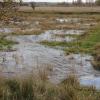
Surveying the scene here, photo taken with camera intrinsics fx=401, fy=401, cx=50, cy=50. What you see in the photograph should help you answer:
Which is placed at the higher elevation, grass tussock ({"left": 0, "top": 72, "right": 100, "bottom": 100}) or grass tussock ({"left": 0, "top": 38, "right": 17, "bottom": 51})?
grass tussock ({"left": 0, "top": 72, "right": 100, "bottom": 100})

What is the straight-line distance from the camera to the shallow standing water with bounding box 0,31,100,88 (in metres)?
17.0

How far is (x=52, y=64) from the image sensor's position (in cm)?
2080

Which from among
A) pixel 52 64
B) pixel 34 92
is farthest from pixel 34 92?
pixel 52 64

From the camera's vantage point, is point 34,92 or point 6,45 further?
point 6,45

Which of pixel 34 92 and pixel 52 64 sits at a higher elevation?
pixel 34 92

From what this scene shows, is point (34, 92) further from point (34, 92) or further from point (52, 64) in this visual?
point (52, 64)

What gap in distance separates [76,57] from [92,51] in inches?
96.0

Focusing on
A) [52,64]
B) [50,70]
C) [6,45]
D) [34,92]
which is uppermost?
[34,92]

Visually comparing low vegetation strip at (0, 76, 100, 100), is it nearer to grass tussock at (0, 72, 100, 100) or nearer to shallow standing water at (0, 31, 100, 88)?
grass tussock at (0, 72, 100, 100)

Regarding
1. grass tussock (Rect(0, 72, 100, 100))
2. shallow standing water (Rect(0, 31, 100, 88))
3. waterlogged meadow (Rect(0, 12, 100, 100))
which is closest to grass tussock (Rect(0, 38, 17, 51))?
waterlogged meadow (Rect(0, 12, 100, 100))

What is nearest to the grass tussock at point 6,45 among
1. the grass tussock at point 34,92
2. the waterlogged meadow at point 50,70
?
the waterlogged meadow at point 50,70

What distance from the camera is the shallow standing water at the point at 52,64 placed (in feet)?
55.8

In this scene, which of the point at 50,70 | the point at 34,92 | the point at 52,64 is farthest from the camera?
the point at 52,64

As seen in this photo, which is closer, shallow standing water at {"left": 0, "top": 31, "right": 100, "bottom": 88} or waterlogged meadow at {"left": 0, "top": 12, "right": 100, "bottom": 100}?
waterlogged meadow at {"left": 0, "top": 12, "right": 100, "bottom": 100}
